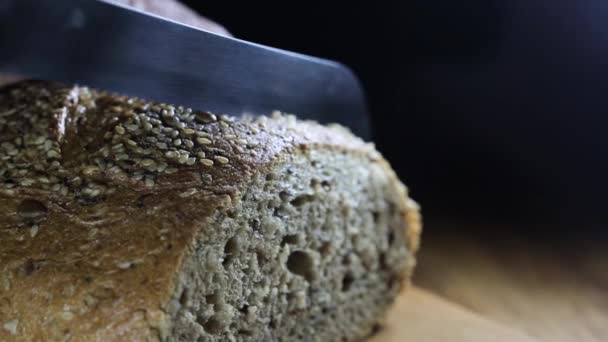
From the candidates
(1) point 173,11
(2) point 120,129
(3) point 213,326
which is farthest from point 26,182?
Result: (1) point 173,11

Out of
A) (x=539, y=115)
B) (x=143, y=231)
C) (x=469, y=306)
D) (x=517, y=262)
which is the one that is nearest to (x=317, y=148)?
(x=143, y=231)

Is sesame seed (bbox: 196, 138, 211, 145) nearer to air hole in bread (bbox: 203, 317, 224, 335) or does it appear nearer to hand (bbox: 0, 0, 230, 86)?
air hole in bread (bbox: 203, 317, 224, 335)

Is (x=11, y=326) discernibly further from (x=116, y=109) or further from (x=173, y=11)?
(x=173, y=11)

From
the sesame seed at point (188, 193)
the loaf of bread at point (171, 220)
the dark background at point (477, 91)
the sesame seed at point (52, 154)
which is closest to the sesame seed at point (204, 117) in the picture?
the loaf of bread at point (171, 220)

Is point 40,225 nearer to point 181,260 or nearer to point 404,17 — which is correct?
point 181,260

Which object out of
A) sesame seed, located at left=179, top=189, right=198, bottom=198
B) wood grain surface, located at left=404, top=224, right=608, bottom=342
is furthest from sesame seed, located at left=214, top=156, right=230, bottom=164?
wood grain surface, located at left=404, top=224, right=608, bottom=342

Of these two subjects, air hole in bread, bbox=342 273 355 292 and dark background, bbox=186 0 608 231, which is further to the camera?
dark background, bbox=186 0 608 231

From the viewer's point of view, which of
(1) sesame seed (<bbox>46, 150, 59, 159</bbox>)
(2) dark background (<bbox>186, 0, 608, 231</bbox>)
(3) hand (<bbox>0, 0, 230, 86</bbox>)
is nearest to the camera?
(1) sesame seed (<bbox>46, 150, 59, 159</bbox>)

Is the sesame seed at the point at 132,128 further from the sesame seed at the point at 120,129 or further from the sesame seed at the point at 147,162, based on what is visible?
the sesame seed at the point at 147,162
